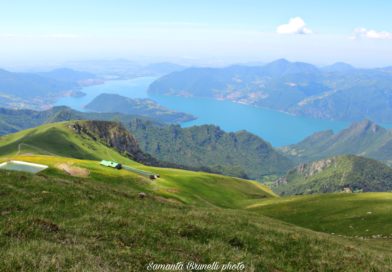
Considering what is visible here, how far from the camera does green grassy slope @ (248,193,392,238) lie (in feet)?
145

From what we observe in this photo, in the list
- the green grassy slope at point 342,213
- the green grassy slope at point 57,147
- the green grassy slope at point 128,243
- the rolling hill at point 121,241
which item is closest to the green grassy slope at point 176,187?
the green grassy slope at point 342,213

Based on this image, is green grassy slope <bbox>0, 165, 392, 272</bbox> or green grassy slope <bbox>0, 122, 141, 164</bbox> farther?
green grassy slope <bbox>0, 122, 141, 164</bbox>

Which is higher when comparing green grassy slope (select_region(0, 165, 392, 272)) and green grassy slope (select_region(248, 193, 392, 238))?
green grassy slope (select_region(0, 165, 392, 272))

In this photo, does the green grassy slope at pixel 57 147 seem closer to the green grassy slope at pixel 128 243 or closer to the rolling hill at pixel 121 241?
the rolling hill at pixel 121 241

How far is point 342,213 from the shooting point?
52.0 m

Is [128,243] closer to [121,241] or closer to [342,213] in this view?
[121,241]

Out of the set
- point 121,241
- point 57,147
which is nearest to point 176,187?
point 121,241

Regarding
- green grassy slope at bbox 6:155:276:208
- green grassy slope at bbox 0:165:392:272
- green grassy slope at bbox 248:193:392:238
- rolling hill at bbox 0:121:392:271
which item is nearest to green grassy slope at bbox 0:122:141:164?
green grassy slope at bbox 6:155:276:208

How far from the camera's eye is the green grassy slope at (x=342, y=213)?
44125mm

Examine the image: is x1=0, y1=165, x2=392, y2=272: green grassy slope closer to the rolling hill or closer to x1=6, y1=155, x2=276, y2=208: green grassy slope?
the rolling hill

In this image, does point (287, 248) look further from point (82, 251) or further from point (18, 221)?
point (18, 221)

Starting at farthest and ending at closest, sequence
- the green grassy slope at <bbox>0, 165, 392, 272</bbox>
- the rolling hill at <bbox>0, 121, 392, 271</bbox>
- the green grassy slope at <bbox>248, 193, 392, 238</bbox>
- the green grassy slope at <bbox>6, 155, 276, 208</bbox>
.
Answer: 1. the green grassy slope at <bbox>6, 155, 276, 208</bbox>
2. the green grassy slope at <bbox>248, 193, 392, 238</bbox>
3. the rolling hill at <bbox>0, 121, 392, 271</bbox>
4. the green grassy slope at <bbox>0, 165, 392, 272</bbox>

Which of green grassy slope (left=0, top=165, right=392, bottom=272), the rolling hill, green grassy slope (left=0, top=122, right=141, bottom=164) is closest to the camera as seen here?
green grassy slope (left=0, top=165, right=392, bottom=272)

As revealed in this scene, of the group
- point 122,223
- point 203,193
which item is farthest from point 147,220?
point 203,193
